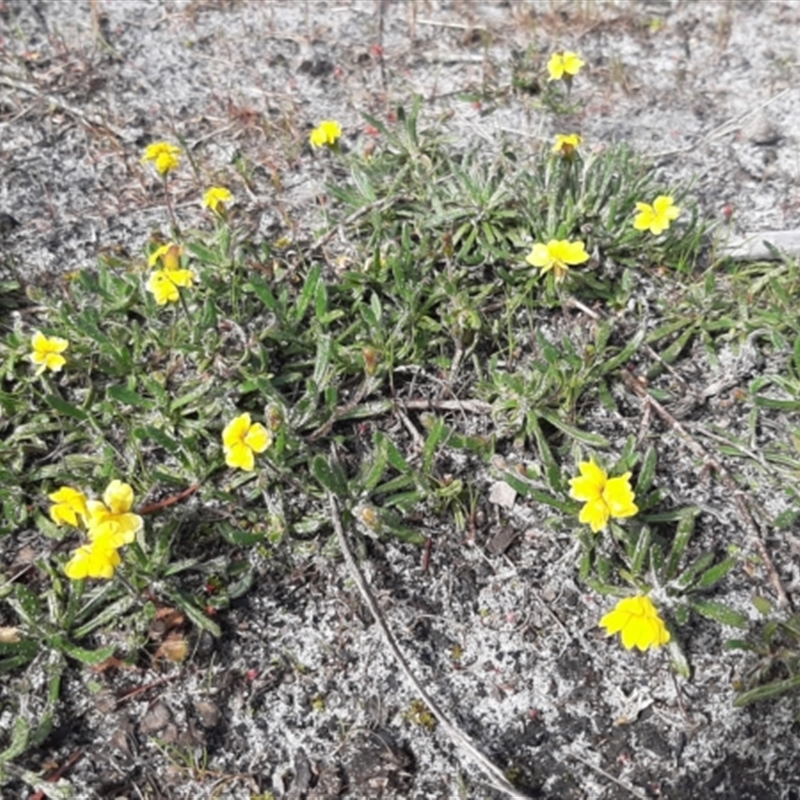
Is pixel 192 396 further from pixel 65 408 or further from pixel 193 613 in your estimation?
pixel 193 613

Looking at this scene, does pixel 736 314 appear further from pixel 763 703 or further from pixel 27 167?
pixel 27 167

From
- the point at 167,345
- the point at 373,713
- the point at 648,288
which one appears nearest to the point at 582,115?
the point at 648,288

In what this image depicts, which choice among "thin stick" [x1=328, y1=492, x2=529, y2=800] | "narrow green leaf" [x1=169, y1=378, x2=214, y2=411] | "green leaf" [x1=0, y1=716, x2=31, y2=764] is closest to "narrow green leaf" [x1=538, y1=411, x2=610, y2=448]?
"thin stick" [x1=328, y1=492, x2=529, y2=800]

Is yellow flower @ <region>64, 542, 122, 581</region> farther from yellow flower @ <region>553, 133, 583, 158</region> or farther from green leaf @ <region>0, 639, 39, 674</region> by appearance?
yellow flower @ <region>553, 133, 583, 158</region>

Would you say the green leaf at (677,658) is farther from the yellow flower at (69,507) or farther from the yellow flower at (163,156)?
the yellow flower at (163,156)

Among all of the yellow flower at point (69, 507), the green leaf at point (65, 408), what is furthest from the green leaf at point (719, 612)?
the green leaf at point (65, 408)

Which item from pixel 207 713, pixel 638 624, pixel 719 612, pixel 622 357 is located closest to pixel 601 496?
pixel 638 624
